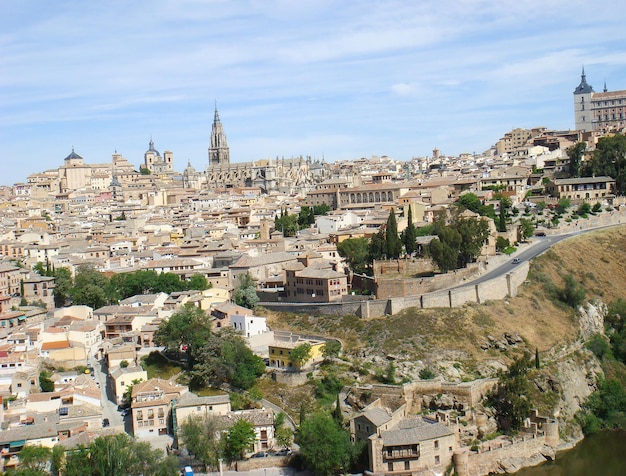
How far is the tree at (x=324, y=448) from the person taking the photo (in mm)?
26906

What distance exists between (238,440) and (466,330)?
12130 mm

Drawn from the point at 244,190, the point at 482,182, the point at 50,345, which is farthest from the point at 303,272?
the point at 244,190

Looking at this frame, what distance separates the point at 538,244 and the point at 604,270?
387cm

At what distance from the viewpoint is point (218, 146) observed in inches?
4680

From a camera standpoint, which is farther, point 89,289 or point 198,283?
point 198,283

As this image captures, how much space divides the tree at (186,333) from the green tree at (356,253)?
364 inches

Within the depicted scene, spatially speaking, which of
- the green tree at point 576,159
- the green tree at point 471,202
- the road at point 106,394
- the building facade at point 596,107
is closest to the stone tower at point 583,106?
the building facade at point 596,107

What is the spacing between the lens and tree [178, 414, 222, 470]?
2755 centimetres

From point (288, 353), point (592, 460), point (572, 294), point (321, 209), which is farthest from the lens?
point (321, 209)

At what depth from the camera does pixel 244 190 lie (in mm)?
91625

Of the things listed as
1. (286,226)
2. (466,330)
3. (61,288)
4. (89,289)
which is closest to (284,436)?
(466,330)

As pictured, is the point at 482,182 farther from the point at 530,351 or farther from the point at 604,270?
the point at 530,351

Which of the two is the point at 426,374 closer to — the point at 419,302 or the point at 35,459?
the point at 419,302

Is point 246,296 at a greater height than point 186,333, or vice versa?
point 246,296
